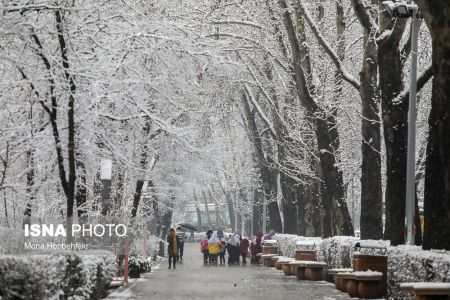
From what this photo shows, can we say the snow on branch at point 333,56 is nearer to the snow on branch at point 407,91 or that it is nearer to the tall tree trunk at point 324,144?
the tall tree trunk at point 324,144

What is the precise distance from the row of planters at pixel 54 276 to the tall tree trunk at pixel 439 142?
20.5 ft

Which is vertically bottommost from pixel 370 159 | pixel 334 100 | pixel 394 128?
pixel 370 159

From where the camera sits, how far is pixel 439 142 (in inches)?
736

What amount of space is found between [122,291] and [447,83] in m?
10.7

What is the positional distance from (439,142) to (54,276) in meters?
7.49

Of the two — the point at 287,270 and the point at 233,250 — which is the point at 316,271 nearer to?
the point at 287,270

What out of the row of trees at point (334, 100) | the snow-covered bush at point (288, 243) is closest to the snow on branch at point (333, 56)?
the row of trees at point (334, 100)

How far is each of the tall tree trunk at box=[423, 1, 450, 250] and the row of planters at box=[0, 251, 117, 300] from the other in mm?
6239

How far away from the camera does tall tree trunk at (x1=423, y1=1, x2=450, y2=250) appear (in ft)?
59.6

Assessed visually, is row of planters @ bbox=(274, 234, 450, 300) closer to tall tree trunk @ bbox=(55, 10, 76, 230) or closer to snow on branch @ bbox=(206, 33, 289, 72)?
tall tree trunk @ bbox=(55, 10, 76, 230)

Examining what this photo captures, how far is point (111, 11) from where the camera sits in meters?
22.6

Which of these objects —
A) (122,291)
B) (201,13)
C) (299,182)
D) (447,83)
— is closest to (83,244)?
(122,291)

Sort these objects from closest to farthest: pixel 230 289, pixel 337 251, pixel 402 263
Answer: pixel 402 263, pixel 230 289, pixel 337 251

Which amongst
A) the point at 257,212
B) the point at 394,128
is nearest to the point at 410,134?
the point at 394,128
